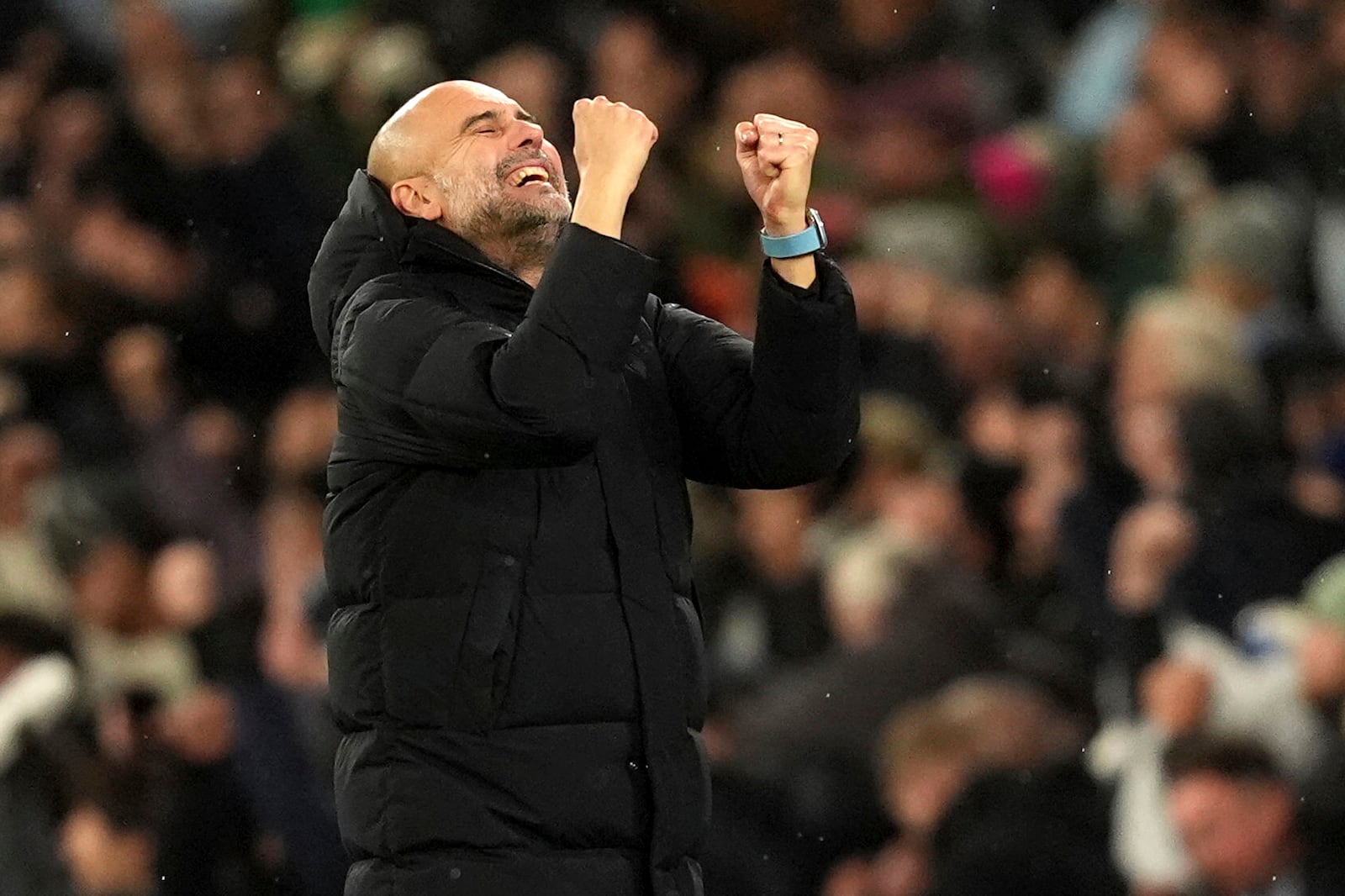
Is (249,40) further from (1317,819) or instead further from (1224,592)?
(1317,819)

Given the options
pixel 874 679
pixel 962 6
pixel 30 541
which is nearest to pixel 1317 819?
pixel 874 679

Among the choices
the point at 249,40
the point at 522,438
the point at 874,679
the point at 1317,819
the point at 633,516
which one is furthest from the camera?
the point at 249,40

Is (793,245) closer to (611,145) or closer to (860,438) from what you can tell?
(611,145)

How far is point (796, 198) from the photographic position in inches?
83.0

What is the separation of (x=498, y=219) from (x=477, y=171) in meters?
0.06

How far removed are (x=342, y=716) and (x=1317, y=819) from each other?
1.91 metres

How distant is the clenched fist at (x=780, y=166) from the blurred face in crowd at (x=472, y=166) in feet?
0.72

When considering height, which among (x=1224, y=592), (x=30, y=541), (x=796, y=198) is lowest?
(x=30, y=541)

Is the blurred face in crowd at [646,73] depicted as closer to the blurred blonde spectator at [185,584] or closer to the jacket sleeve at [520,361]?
the blurred blonde spectator at [185,584]

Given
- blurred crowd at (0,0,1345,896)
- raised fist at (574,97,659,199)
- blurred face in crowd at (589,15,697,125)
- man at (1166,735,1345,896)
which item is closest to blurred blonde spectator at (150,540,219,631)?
blurred crowd at (0,0,1345,896)

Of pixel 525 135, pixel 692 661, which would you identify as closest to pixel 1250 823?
pixel 692 661

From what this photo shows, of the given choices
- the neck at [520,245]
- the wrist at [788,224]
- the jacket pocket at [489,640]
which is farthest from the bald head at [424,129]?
the jacket pocket at [489,640]

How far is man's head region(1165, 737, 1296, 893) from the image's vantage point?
342cm

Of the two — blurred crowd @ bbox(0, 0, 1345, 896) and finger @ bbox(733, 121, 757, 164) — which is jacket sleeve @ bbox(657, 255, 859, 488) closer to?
finger @ bbox(733, 121, 757, 164)
